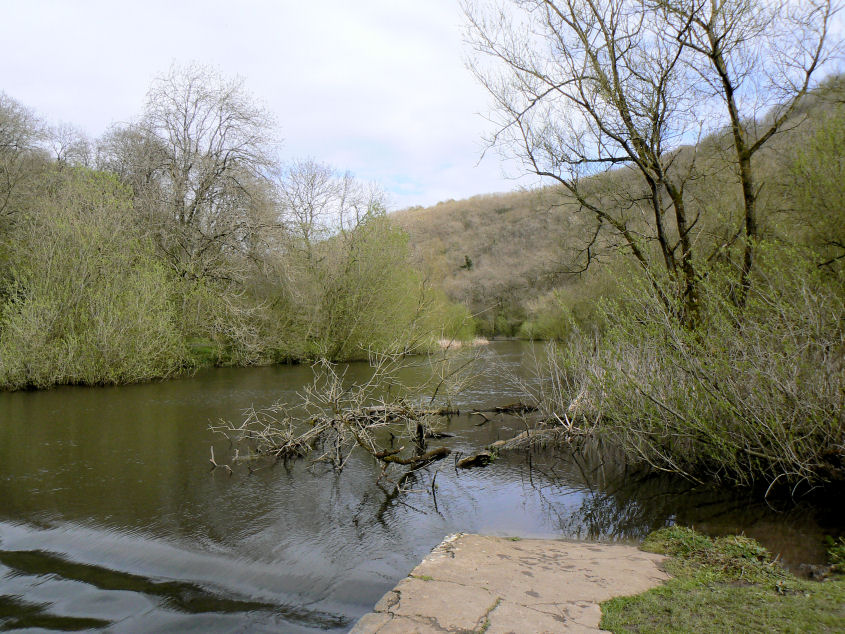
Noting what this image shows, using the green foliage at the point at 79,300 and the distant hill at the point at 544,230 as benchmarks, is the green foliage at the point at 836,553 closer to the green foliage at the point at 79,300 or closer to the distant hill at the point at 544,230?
the distant hill at the point at 544,230

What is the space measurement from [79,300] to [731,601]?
19509mm

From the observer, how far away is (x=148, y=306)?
19.4 meters

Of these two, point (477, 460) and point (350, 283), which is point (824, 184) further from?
point (350, 283)

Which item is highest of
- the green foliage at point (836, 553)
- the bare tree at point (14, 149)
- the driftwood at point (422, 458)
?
the bare tree at point (14, 149)

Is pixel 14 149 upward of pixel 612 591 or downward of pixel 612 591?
upward

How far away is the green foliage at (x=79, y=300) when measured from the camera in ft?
56.5

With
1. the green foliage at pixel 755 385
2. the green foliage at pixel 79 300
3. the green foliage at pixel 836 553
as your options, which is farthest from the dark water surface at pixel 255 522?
the green foliage at pixel 79 300

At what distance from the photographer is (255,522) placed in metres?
7.23

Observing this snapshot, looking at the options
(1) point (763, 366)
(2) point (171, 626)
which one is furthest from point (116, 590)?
(1) point (763, 366)

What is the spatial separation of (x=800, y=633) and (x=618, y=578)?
4.85 feet

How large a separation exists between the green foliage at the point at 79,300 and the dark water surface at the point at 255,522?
249 inches

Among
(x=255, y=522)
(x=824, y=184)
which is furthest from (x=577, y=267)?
(x=255, y=522)

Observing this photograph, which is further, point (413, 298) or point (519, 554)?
point (413, 298)

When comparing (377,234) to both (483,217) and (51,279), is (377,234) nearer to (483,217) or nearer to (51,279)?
(51,279)
